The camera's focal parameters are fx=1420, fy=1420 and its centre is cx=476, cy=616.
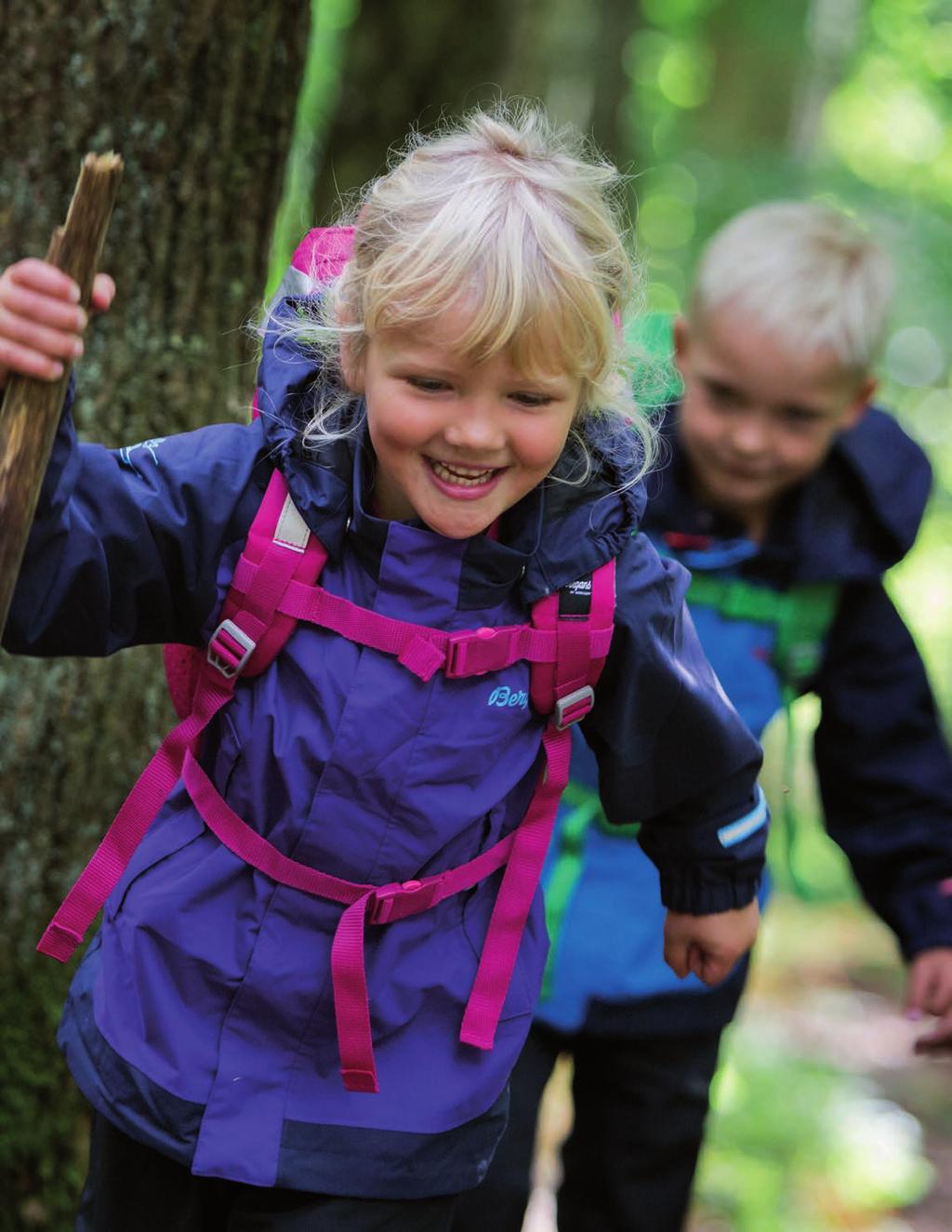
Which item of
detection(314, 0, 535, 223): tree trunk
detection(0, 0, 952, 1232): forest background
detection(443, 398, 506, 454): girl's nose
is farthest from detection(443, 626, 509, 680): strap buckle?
detection(314, 0, 535, 223): tree trunk

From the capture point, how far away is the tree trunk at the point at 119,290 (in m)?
2.82

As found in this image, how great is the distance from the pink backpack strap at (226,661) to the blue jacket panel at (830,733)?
3.65 ft

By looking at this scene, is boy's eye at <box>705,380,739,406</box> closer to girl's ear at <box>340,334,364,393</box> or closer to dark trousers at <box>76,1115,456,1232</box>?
girl's ear at <box>340,334,364,393</box>

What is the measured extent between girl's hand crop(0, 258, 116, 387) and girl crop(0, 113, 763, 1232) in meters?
0.27

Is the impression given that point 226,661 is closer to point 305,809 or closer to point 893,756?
point 305,809

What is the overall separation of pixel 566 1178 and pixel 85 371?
2107 millimetres

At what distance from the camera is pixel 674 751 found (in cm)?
240

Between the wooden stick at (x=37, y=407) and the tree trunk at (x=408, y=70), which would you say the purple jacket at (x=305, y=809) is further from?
the tree trunk at (x=408, y=70)

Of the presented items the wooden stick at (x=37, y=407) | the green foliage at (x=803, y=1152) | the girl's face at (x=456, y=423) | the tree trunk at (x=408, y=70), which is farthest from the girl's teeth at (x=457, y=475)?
the tree trunk at (x=408, y=70)

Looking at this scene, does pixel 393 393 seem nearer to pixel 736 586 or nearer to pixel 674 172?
pixel 736 586

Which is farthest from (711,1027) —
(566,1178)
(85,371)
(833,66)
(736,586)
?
(833,66)

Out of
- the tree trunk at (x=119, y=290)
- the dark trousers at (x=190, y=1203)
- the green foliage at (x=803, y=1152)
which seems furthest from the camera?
the green foliage at (x=803, y=1152)

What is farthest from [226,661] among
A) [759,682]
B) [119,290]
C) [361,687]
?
[759,682]

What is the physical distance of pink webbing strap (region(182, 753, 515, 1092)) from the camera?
210 cm
